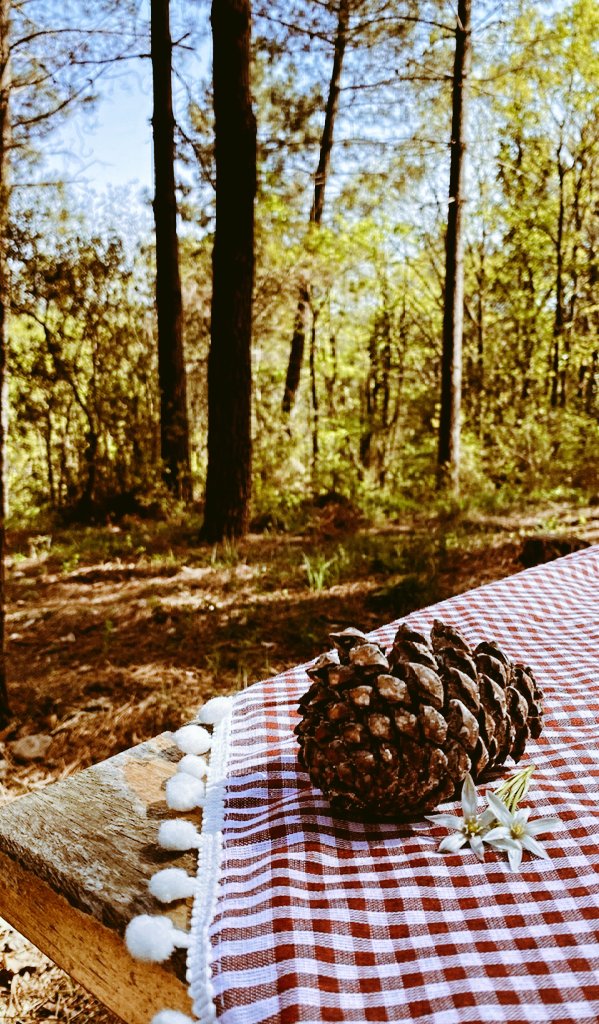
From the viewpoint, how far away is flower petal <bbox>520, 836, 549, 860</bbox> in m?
0.99

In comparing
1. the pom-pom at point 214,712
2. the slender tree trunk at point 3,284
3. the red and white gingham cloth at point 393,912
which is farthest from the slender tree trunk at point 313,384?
the red and white gingham cloth at point 393,912

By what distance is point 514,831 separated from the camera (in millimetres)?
1026

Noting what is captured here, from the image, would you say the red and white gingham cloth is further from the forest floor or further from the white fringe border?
the forest floor

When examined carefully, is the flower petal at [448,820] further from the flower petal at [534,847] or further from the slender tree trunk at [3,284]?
the slender tree trunk at [3,284]

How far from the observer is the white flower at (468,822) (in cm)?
101

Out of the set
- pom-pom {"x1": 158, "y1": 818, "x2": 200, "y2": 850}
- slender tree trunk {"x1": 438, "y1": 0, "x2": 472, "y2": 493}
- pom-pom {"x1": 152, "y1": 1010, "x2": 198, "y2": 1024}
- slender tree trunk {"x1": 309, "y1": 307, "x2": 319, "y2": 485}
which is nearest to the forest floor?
pom-pom {"x1": 158, "y1": 818, "x2": 200, "y2": 850}

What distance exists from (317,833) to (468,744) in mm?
258

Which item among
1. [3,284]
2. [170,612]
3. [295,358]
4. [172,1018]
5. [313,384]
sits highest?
[3,284]

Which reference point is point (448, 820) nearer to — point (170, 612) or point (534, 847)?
point (534, 847)

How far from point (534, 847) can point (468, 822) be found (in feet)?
0.30

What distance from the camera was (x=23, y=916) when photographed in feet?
3.60

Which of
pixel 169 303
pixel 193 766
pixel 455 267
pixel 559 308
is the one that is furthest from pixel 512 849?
Answer: pixel 559 308

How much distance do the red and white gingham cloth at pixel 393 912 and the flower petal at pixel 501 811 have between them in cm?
5

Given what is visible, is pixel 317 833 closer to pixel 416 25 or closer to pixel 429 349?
pixel 416 25
